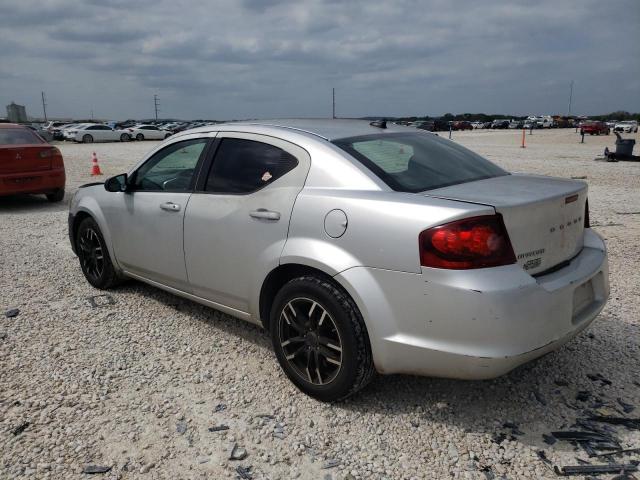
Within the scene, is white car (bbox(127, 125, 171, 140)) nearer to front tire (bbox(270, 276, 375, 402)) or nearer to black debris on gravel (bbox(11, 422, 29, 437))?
black debris on gravel (bbox(11, 422, 29, 437))

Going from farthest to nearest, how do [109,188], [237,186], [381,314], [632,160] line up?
1. [632,160]
2. [109,188]
3. [237,186]
4. [381,314]

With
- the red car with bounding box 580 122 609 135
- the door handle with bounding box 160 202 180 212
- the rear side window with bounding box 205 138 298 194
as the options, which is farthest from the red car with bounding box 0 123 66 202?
the red car with bounding box 580 122 609 135

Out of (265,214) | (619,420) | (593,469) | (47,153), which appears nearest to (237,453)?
(265,214)

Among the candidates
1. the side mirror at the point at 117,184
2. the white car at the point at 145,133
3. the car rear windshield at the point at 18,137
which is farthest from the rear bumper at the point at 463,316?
the white car at the point at 145,133

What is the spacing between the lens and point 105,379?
3.39 m

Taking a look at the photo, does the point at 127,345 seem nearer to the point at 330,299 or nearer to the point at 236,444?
the point at 236,444

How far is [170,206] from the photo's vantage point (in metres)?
3.92

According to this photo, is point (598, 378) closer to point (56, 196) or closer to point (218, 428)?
point (218, 428)

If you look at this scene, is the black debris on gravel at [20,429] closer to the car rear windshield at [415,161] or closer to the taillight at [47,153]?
the car rear windshield at [415,161]

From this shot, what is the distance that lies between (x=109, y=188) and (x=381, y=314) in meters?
2.92

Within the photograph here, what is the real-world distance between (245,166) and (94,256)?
2319mm

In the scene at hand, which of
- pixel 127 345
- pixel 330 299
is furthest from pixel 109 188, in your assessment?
pixel 330 299

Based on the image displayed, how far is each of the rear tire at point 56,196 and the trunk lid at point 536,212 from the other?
9.44m

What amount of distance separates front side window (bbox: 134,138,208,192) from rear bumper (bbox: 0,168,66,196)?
6.39 metres
